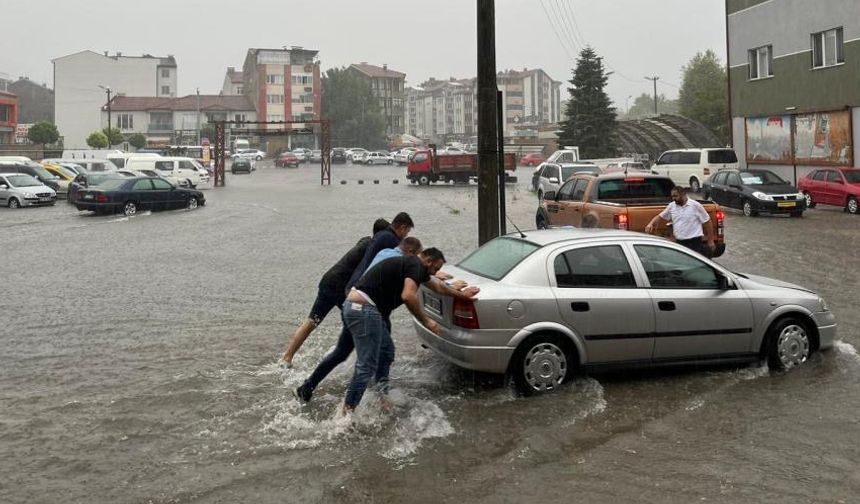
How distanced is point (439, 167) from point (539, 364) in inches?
1653

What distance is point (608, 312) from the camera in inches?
278

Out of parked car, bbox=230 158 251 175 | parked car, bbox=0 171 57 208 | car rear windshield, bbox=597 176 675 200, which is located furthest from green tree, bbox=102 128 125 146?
car rear windshield, bbox=597 176 675 200

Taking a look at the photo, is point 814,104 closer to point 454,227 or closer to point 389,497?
point 454,227

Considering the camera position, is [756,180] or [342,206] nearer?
[756,180]

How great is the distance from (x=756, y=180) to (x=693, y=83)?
77.2m

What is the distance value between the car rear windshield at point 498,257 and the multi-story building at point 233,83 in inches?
5445

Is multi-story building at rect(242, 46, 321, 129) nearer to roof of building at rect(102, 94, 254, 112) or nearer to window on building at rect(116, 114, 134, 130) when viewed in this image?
roof of building at rect(102, 94, 254, 112)

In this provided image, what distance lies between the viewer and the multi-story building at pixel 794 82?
2927 centimetres

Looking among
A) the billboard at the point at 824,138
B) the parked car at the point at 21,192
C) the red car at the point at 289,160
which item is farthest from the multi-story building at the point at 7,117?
the billboard at the point at 824,138

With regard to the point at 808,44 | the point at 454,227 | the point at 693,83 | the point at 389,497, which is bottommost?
the point at 389,497

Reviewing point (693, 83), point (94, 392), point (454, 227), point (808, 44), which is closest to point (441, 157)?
point (808, 44)

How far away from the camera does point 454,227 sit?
2267cm

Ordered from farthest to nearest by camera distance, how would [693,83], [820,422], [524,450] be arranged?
1. [693,83]
2. [820,422]
3. [524,450]

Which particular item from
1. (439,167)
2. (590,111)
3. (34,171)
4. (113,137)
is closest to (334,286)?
(34,171)
